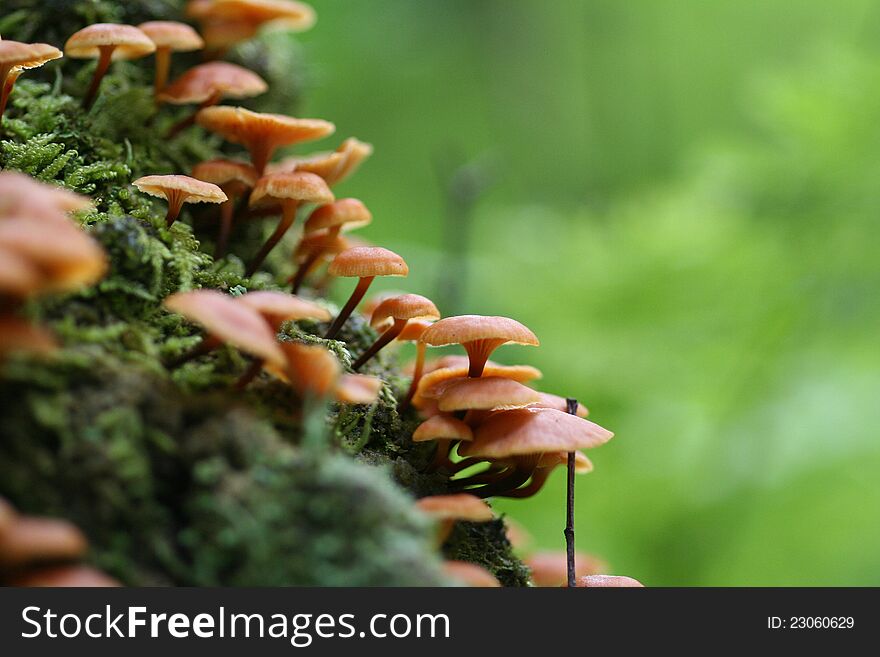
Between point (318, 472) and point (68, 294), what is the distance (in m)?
0.72

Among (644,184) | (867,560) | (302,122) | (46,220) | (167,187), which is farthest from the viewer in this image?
(644,184)

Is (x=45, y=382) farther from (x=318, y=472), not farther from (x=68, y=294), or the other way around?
(x=318, y=472)

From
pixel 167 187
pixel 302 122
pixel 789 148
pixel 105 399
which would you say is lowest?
pixel 105 399

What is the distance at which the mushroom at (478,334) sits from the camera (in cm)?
206

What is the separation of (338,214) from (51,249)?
1.29m

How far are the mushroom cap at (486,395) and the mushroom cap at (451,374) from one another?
0.63 feet

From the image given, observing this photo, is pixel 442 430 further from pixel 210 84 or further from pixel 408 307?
pixel 210 84

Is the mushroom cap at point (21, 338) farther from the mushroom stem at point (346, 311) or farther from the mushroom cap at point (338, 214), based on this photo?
the mushroom cap at point (338, 214)

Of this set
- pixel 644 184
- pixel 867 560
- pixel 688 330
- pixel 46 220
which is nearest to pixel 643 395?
pixel 688 330

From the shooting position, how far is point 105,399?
1.53 meters

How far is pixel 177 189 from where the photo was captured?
2131 millimetres

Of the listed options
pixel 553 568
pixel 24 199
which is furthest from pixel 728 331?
pixel 24 199

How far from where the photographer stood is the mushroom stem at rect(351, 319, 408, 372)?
95.1 inches

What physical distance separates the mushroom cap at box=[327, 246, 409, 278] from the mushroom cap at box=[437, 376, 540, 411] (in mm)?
403
